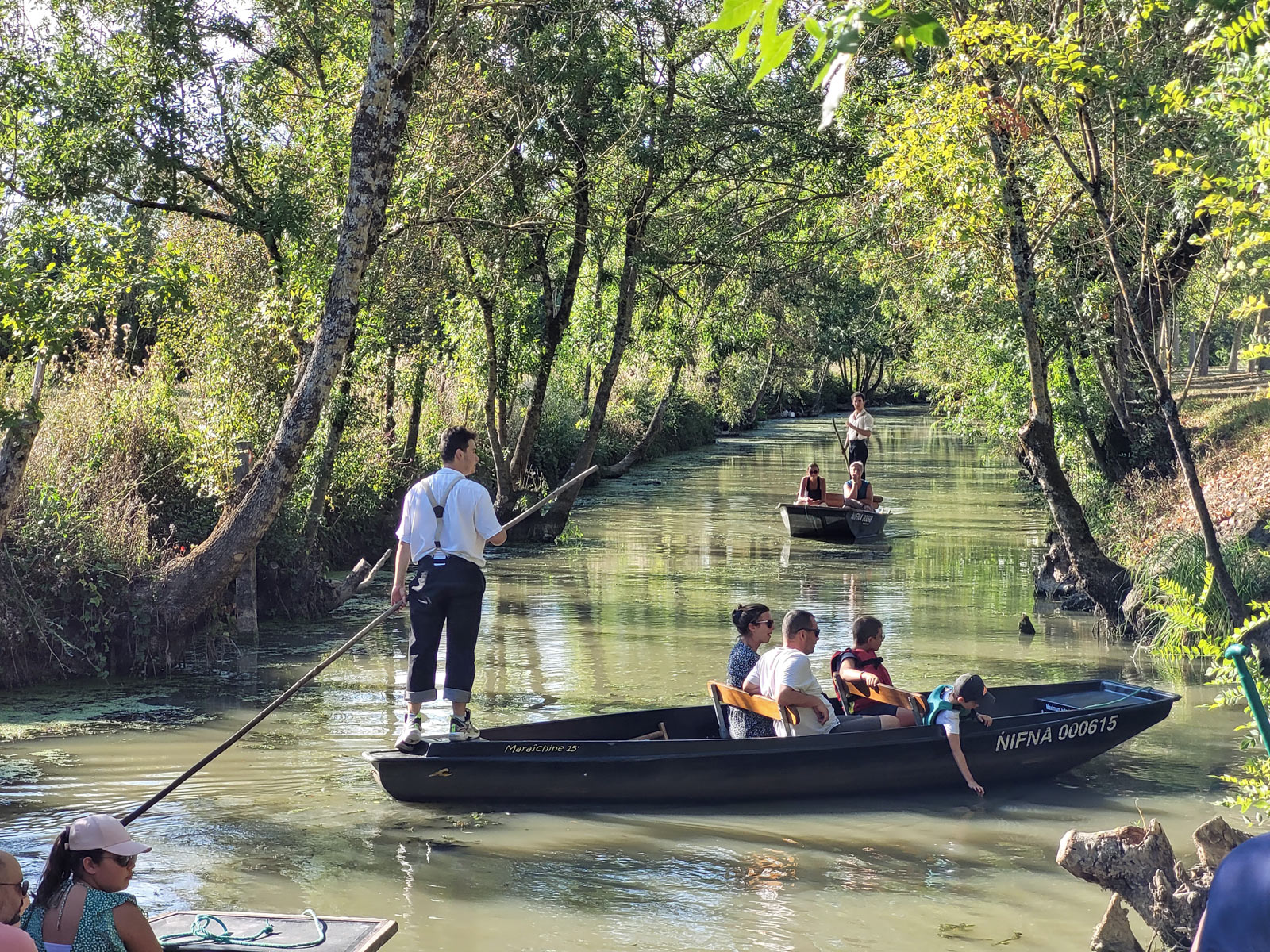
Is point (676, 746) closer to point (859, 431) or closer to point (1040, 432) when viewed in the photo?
point (1040, 432)

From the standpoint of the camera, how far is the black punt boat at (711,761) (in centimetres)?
818

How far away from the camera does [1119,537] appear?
55.4 feet

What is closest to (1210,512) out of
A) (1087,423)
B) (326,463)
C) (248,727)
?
(1087,423)

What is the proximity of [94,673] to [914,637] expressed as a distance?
833cm

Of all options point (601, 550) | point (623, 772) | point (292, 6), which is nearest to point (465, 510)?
point (623, 772)

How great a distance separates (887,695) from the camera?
906cm

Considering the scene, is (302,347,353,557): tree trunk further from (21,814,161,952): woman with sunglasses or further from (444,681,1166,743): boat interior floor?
(21,814,161,952): woman with sunglasses

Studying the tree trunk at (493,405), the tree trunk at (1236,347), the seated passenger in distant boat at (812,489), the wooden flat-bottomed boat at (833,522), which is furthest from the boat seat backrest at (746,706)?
the tree trunk at (1236,347)

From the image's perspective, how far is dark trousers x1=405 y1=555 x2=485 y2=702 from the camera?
830cm

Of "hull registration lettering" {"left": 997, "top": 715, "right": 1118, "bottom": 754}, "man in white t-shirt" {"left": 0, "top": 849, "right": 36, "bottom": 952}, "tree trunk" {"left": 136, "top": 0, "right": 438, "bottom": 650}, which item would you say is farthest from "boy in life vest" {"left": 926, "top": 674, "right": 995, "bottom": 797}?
"man in white t-shirt" {"left": 0, "top": 849, "right": 36, "bottom": 952}

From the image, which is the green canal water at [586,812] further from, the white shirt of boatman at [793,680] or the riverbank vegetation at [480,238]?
the riverbank vegetation at [480,238]

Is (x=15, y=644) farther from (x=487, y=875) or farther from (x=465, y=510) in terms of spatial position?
(x=487, y=875)

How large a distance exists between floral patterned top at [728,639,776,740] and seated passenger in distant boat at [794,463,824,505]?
13210mm

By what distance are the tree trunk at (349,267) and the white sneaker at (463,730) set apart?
3.87 meters
